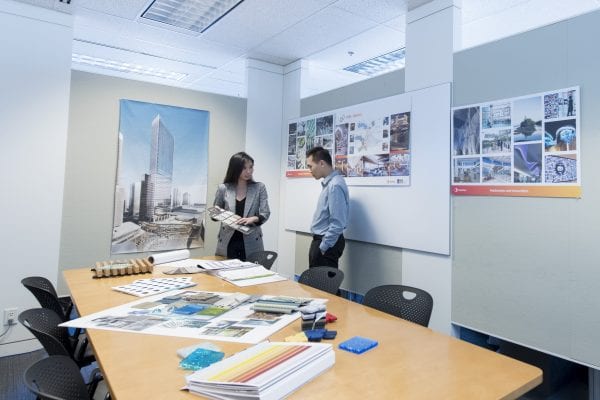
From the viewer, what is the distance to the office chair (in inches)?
54.3

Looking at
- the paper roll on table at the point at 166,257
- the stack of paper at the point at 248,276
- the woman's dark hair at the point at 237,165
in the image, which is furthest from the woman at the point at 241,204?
the stack of paper at the point at 248,276

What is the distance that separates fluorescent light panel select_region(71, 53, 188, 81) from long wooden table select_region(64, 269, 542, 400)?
14.5 ft

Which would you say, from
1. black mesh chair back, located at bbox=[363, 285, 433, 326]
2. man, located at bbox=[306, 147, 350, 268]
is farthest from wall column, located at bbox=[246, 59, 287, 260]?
black mesh chair back, located at bbox=[363, 285, 433, 326]

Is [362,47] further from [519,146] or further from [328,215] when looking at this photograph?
[519,146]

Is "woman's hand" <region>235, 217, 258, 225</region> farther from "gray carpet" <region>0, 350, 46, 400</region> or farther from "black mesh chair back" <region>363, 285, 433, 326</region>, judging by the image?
"gray carpet" <region>0, 350, 46, 400</region>

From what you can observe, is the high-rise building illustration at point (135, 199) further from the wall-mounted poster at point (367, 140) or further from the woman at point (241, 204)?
the wall-mounted poster at point (367, 140)

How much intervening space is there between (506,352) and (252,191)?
234 centimetres

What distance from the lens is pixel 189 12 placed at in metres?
3.43

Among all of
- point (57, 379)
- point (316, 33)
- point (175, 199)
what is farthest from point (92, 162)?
point (57, 379)

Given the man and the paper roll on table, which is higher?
the man

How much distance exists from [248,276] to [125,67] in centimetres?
435

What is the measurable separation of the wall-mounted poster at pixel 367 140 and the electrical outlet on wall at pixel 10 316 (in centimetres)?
289

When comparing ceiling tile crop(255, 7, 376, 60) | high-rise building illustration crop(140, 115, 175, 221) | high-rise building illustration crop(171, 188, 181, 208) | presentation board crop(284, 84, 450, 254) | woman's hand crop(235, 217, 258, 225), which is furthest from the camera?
high-rise building illustration crop(171, 188, 181, 208)

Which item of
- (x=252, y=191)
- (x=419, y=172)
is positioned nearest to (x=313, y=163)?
(x=252, y=191)
